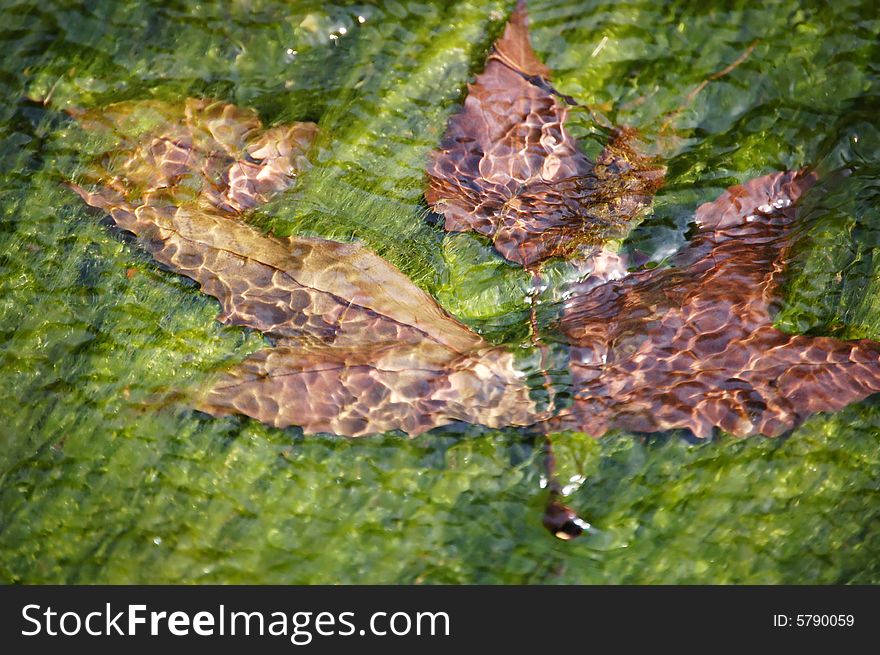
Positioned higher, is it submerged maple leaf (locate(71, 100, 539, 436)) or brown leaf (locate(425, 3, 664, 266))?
brown leaf (locate(425, 3, 664, 266))

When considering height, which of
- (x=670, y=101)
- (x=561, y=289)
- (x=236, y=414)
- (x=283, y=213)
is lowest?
(x=236, y=414)

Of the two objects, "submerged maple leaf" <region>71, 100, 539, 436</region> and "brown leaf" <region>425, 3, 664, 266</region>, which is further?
"brown leaf" <region>425, 3, 664, 266</region>

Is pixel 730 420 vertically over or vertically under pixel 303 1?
under

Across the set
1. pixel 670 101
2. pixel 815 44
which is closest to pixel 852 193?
pixel 815 44

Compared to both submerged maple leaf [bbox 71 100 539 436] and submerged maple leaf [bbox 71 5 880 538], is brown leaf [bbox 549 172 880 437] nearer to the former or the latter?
submerged maple leaf [bbox 71 5 880 538]

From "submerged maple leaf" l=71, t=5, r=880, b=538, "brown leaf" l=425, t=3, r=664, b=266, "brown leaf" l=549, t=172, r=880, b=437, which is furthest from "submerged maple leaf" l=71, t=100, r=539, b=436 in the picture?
"brown leaf" l=425, t=3, r=664, b=266

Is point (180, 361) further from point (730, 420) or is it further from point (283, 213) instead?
point (730, 420)

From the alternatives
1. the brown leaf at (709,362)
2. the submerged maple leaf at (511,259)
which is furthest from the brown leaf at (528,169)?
the brown leaf at (709,362)
